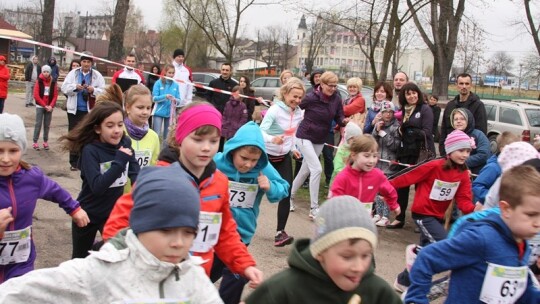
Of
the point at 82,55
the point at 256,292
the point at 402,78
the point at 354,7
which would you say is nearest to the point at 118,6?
the point at 354,7

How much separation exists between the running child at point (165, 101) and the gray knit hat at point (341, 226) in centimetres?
928

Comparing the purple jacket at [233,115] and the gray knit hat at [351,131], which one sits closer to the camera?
the gray knit hat at [351,131]

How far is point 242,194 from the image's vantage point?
14.4ft

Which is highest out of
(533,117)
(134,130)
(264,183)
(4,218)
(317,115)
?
(533,117)

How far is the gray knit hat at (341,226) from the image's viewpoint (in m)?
2.42

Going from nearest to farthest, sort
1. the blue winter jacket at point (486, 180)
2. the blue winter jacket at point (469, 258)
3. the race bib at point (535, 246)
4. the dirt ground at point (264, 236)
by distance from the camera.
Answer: the blue winter jacket at point (469, 258) → the race bib at point (535, 246) → the blue winter jacket at point (486, 180) → the dirt ground at point (264, 236)

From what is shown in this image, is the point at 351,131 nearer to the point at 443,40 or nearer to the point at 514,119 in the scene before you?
the point at 514,119

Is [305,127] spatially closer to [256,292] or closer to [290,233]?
[290,233]

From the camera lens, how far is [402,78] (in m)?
9.43

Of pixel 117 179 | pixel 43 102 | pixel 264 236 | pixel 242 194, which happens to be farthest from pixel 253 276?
pixel 43 102

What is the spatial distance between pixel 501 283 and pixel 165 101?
9083 mm

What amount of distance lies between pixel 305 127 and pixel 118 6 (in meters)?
12.6

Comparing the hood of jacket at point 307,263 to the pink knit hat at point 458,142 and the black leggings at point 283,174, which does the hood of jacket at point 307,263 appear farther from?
the black leggings at point 283,174

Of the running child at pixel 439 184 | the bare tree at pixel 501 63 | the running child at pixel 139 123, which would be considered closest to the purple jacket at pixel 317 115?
the running child at pixel 439 184
